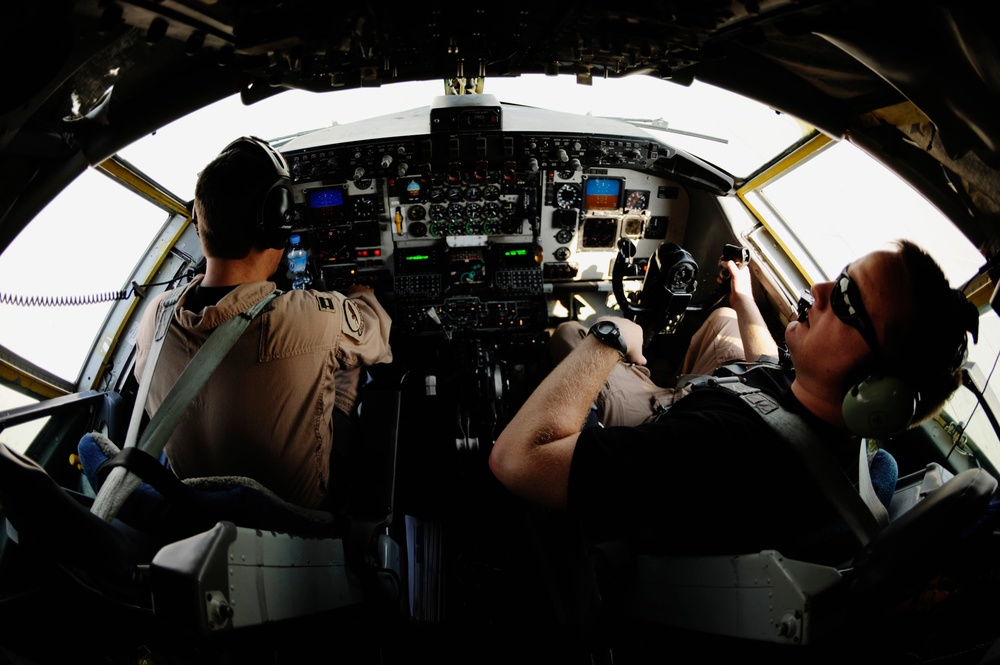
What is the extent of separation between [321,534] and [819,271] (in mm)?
2675

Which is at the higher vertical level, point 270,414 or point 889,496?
point 270,414

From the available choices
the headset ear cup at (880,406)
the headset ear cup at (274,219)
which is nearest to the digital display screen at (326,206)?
the headset ear cup at (274,219)

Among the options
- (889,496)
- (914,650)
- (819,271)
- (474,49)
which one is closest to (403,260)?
(474,49)

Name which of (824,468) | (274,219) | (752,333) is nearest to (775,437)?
(824,468)

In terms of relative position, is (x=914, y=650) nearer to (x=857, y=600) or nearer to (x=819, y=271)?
(x=857, y=600)

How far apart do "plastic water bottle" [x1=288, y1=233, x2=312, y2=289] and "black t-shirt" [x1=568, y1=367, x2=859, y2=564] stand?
216cm

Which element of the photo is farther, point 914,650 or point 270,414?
point 270,414

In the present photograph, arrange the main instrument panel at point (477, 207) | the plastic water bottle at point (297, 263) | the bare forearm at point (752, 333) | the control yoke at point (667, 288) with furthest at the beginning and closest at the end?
1. the plastic water bottle at point (297, 263)
2. the main instrument panel at point (477, 207)
3. the bare forearm at point (752, 333)
4. the control yoke at point (667, 288)

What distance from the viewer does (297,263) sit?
110 inches

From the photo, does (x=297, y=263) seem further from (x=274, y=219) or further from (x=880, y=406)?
(x=880, y=406)

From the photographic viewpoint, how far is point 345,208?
114 inches

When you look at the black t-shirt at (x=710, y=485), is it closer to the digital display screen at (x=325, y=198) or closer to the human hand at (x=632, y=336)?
the human hand at (x=632, y=336)

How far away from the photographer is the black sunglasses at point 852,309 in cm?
103

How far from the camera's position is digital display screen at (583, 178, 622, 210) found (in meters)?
2.98
